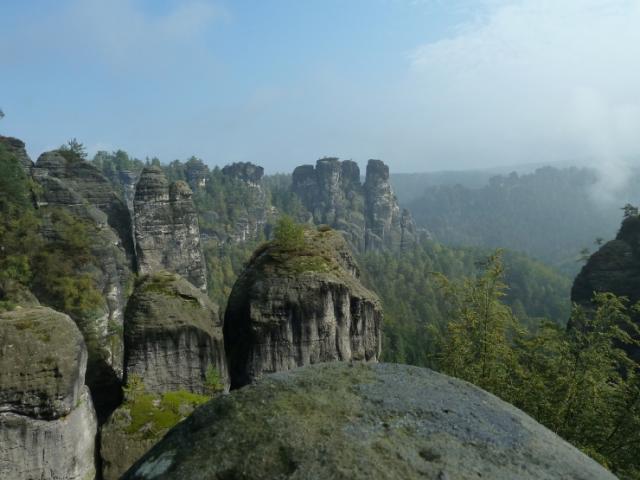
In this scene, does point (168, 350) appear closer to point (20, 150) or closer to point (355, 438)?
point (355, 438)

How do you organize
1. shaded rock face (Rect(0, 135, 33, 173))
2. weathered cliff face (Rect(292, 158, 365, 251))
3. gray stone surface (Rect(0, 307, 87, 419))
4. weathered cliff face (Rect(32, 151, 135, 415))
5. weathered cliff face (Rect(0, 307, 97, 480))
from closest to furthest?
weathered cliff face (Rect(0, 307, 97, 480)) < gray stone surface (Rect(0, 307, 87, 419)) < weathered cliff face (Rect(32, 151, 135, 415)) < shaded rock face (Rect(0, 135, 33, 173)) < weathered cliff face (Rect(292, 158, 365, 251))

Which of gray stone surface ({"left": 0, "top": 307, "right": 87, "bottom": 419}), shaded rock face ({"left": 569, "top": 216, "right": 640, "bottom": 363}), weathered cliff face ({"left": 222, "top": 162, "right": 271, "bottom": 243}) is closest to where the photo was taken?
gray stone surface ({"left": 0, "top": 307, "right": 87, "bottom": 419})

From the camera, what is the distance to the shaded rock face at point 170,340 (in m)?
19.2

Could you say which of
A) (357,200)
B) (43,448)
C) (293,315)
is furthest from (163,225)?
(357,200)

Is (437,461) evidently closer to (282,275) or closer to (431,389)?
(431,389)

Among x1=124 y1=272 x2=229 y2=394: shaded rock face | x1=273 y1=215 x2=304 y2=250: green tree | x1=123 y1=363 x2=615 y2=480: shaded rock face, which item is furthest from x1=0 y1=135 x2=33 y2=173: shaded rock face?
x1=123 y1=363 x2=615 y2=480: shaded rock face

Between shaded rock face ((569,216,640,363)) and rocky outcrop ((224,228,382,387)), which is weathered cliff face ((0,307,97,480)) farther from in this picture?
shaded rock face ((569,216,640,363))

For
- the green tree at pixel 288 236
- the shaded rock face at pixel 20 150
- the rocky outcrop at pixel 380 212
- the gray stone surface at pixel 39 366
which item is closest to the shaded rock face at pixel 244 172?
the rocky outcrop at pixel 380 212

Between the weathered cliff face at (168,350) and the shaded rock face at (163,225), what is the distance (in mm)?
36877

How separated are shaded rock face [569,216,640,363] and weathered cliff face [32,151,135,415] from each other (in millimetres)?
43928

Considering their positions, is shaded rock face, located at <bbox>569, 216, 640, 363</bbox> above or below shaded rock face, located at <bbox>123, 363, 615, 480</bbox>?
below

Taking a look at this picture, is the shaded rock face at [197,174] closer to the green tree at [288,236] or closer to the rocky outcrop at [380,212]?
the rocky outcrop at [380,212]

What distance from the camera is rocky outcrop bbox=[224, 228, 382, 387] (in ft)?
69.6

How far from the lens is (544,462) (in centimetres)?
517
